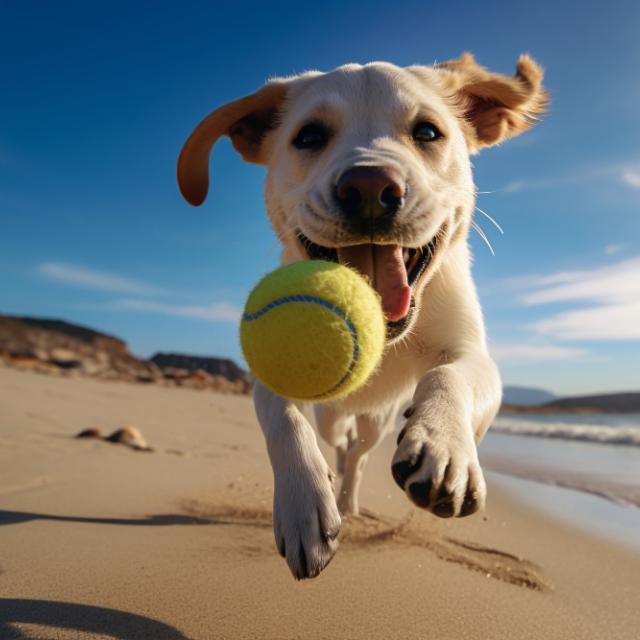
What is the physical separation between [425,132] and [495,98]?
767 mm

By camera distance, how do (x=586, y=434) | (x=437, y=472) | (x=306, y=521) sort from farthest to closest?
(x=586, y=434)
(x=306, y=521)
(x=437, y=472)

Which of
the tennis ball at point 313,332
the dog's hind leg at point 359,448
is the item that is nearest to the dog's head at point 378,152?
the tennis ball at point 313,332

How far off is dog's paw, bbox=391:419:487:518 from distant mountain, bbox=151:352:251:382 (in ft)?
72.1

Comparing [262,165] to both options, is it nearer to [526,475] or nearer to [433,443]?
[433,443]

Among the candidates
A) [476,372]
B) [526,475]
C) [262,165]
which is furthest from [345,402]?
[526,475]

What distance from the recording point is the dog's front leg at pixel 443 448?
5.91 feet

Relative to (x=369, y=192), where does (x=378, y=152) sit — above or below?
above

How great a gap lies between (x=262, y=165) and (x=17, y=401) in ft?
19.1

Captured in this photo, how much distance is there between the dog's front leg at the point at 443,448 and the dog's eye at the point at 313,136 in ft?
4.21

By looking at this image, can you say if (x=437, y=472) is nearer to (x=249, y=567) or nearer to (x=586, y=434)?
(x=249, y=567)

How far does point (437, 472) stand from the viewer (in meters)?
1.80

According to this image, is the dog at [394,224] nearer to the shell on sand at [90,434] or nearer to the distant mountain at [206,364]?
the shell on sand at [90,434]

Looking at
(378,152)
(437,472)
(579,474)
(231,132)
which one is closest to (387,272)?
(378,152)

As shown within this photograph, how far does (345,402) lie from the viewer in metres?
3.35
